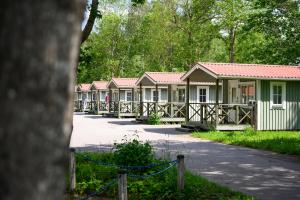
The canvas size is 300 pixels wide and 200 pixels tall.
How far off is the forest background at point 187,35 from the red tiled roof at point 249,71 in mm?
4486

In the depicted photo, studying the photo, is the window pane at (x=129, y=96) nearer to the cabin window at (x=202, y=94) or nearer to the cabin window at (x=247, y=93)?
the cabin window at (x=202, y=94)

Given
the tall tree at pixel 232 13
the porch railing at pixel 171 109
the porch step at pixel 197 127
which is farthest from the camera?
the tall tree at pixel 232 13

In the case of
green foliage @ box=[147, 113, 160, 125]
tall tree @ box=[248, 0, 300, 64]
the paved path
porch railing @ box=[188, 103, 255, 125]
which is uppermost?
tall tree @ box=[248, 0, 300, 64]

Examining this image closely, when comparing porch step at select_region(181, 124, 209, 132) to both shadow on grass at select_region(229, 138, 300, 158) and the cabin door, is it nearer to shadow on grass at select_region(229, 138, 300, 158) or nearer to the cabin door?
the cabin door

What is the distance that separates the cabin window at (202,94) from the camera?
3323 cm

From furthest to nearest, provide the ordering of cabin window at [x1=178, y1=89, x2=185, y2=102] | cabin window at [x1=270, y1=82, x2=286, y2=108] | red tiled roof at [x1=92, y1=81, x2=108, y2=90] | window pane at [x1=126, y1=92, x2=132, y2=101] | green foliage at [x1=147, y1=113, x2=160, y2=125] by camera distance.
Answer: red tiled roof at [x1=92, y1=81, x2=108, y2=90], window pane at [x1=126, y1=92, x2=132, y2=101], cabin window at [x1=178, y1=89, x2=185, y2=102], green foliage at [x1=147, y1=113, x2=160, y2=125], cabin window at [x1=270, y1=82, x2=286, y2=108]

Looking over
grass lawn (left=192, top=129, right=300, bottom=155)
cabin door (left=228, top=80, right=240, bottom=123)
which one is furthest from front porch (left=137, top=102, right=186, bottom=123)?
grass lawn (left=192, top=129, right=300, bottom=155)

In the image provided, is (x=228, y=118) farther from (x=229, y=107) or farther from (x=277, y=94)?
(x=277, y=94)

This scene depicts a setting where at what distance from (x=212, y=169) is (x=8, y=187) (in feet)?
35.9

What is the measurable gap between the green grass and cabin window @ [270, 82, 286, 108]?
1583 centimetres

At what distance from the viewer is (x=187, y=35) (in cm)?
5288

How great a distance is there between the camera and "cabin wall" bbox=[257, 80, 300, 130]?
80.0 ft

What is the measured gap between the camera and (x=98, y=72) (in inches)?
2793

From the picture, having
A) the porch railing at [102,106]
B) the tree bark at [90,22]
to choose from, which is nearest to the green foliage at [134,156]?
the tree bark at [90,22]
